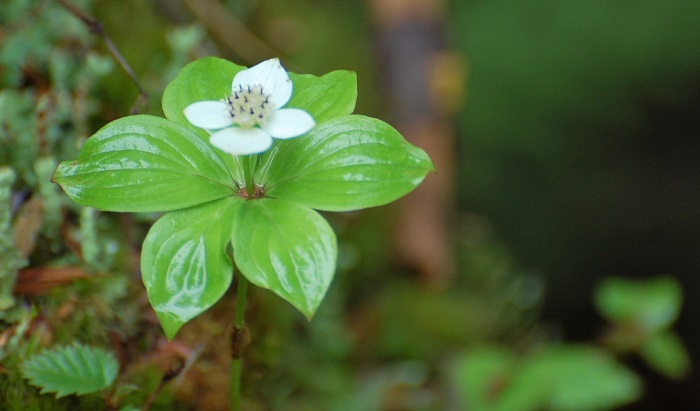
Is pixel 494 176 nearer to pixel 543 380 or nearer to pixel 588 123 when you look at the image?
pixel 588 123

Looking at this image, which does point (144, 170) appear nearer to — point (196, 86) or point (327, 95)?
point (196, 86)

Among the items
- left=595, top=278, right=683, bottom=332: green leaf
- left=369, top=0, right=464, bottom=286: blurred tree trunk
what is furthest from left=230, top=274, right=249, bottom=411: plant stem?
left=595, top=278, right=683, bottom=332: green leaf

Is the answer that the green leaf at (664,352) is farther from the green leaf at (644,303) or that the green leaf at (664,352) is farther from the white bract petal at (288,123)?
the white bract petal at (288,123)

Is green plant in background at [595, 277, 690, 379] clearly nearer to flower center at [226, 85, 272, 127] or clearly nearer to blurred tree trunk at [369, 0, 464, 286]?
blurred tree trunk at [369, 0, 464, 286]

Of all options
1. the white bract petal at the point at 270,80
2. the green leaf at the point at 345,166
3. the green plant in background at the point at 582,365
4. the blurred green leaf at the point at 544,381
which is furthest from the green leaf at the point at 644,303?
the white bract petal at the point at 270,80

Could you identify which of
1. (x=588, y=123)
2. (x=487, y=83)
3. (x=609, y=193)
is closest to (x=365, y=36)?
(x=487, y=83)
